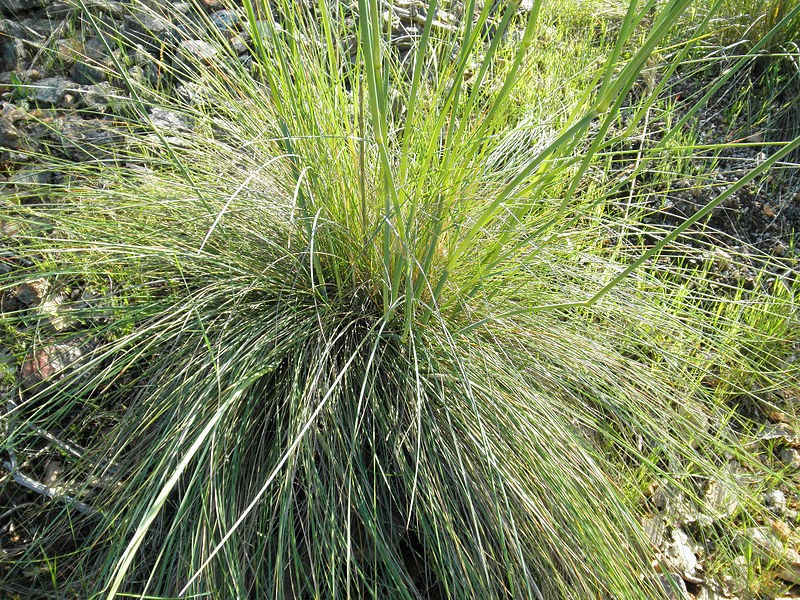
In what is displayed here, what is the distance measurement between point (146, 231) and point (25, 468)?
0.60m

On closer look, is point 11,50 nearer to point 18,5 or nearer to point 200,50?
point 18,5

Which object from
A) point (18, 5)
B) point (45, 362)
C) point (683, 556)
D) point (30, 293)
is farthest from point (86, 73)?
point (683, 556)

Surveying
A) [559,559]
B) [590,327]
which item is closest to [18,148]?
[590,327]

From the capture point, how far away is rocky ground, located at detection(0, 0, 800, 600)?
1.34 metres

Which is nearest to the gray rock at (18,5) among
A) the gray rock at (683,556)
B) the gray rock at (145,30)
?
the gray rock at (145,30)

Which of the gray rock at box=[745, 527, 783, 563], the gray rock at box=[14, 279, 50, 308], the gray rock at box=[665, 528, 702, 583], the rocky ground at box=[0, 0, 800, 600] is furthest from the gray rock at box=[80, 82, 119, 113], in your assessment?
the gray rock at box=[745, 527, 783, 563]

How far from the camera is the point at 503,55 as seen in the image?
2.23m

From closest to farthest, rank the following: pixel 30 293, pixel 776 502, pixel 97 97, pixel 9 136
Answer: pixel 776 502 < pixel 30 293 < pixel 9 136 < pixel 97 97

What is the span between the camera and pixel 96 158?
1698mm

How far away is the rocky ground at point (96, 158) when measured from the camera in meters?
1.34

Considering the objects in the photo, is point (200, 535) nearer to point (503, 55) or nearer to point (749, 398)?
point (749, 398)

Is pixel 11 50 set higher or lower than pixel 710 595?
higher

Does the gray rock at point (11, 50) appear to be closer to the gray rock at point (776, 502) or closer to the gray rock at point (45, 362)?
the gray rock at point (45, 362)

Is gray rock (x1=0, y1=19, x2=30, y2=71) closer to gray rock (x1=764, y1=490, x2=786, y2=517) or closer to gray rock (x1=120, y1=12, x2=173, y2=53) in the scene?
gray rock (x1=120, y1=12, x2=173, y2=53)
